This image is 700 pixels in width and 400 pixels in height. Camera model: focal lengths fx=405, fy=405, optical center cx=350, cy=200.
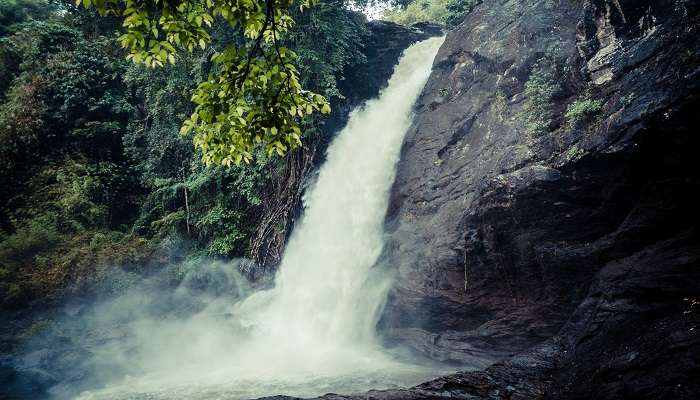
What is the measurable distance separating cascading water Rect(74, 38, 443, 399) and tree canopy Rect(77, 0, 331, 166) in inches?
182

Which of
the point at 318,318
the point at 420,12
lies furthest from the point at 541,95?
the point at 420,12

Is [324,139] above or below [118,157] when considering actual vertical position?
below

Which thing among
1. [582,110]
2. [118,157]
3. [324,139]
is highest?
[118,157]

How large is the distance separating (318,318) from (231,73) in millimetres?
7955

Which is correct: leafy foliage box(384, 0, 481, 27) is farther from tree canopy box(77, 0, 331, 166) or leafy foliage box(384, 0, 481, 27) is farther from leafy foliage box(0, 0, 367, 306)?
tree canopy box(77, 0, 331, 166)

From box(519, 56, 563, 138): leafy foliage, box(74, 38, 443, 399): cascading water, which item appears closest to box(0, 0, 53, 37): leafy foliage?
box(74, 38, 443, 399): cascading water

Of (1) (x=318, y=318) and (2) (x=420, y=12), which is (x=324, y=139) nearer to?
(1) (x=318, y=318)

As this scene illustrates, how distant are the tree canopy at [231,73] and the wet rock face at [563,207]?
3.73 metres

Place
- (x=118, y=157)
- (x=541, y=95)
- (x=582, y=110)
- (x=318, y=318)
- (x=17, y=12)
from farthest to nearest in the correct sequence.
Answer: (x=17, y=12), (x=118, y=157), (x=318, y=318), (x=541, y=95), (x=582, y=110)

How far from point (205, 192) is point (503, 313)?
1053cm

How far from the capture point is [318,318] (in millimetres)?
10172

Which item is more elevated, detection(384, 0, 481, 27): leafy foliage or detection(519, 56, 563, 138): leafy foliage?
detection(384, 0, 481, 27): leafy foliage

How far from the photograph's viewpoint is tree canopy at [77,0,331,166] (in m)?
3.13

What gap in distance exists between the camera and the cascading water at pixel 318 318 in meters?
7.43
